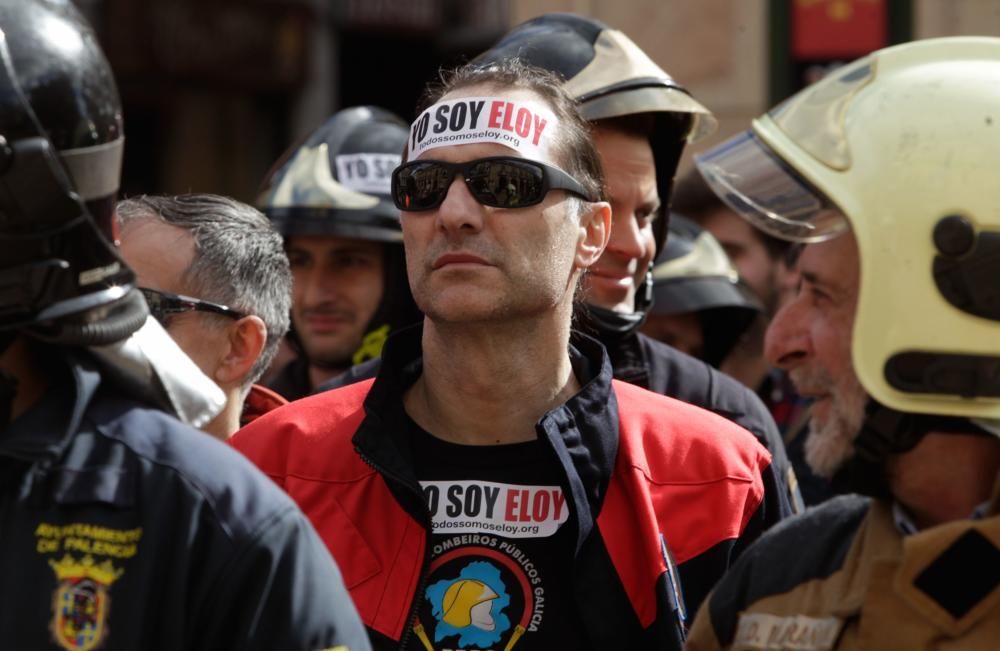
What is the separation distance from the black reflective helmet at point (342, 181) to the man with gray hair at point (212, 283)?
1.28m

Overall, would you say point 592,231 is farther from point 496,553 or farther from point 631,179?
point 496,553

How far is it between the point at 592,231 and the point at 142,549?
2.05 meters

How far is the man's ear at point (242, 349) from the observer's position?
430cm

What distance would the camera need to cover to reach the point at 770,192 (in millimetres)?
3117

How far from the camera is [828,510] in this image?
2.91 metres

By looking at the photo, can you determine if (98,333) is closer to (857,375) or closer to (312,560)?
(312,560)

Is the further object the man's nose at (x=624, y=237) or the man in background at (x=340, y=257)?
the man in background at (x=340, y=257)

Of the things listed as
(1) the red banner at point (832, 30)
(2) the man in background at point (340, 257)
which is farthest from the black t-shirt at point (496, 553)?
(1) the red banner at point (832, 30)

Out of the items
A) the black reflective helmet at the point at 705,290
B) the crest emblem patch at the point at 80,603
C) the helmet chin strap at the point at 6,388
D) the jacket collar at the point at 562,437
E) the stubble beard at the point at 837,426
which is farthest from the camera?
the black reflective helmet at the point at 705,290

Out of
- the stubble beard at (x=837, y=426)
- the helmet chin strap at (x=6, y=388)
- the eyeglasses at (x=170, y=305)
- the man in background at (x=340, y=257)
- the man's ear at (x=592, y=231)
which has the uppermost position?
the helmet chin strap at (x=6, y=388)

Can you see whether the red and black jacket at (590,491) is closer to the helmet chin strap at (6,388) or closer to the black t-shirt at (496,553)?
the black t-shirt at (496,553)

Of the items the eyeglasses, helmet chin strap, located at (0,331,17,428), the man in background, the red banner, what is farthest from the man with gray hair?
the red banner

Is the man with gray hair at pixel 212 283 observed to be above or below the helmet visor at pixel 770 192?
below

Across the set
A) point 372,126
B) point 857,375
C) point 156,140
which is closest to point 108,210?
point 857,375
